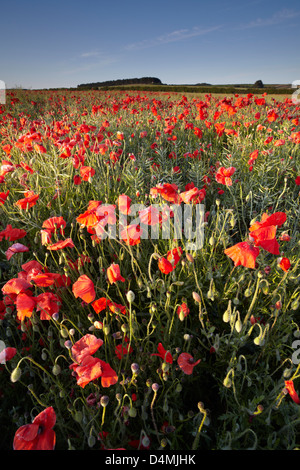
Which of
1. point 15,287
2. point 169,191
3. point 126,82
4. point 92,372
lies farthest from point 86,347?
point 126,82

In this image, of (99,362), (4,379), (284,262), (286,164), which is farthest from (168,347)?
(286,164)

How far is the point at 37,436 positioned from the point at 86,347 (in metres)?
0.30

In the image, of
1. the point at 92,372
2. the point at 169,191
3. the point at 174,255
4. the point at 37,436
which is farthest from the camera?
the point at 169,191

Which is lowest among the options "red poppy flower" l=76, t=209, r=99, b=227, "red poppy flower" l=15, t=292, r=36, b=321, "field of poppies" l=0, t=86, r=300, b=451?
"field of poppies" l=0, t=86, r=300, b=451

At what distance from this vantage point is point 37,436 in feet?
2.78

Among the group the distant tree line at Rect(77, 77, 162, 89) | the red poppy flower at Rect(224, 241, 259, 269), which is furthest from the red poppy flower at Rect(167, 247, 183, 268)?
the distant tree line at Rect(77, 77, 162, 89)

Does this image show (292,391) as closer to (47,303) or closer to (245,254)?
(245,254)

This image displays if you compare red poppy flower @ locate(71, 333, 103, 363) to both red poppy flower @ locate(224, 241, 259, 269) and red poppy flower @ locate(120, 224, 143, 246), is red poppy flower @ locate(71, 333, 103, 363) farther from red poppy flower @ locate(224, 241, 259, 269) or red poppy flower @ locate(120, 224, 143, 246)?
red poppy flower @ locate(224, 241, 259, 269)

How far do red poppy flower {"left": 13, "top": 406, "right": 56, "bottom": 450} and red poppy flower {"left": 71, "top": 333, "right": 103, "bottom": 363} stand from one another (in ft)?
0.64

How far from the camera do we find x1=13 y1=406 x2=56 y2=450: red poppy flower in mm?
817
